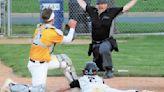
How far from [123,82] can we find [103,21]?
1196 mm

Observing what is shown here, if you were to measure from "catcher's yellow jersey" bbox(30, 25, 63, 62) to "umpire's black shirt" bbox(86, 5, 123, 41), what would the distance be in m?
2.23

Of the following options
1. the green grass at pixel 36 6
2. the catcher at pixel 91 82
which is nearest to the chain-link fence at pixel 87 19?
the green grass at pixel 36 6

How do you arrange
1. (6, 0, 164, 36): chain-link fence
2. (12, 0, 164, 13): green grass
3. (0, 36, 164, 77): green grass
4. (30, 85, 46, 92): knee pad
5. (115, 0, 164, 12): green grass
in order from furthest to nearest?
(12, 0, 164, 13): green grass < (115, 0, 164, 12): green grass < (6, 0, 164, 36): chain-link fence < (0, 36, 164, 77): green grass < (30, 85, 46, 92): knee pad

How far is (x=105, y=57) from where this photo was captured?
11.1m

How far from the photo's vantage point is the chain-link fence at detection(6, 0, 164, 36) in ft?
59.5

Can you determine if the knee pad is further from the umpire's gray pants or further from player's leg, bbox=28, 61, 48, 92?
the umpire's gray pants

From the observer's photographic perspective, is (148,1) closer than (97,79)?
No

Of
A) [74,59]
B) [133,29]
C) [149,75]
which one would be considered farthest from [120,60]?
[133,29]

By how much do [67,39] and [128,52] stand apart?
18.4 ft

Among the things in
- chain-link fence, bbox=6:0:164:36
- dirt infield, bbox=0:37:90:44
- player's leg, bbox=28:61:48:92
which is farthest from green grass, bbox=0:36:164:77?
player's leg, bbox=28:61:48:92

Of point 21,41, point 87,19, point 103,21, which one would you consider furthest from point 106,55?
point 87,19

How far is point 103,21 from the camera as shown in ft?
36.4

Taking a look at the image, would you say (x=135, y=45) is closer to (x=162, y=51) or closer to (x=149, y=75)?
(x=162, y=51)

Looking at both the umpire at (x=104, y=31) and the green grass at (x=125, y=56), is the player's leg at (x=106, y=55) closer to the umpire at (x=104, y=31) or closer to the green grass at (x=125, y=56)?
the umpire at (x=104, y=31)
